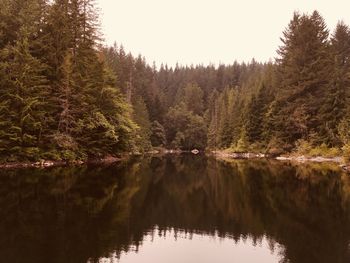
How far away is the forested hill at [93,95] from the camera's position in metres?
38.4

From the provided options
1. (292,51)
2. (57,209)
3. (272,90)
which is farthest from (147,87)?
(57,209)

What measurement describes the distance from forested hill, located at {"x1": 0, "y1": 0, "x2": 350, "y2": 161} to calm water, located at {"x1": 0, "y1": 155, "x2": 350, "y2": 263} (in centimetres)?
1443

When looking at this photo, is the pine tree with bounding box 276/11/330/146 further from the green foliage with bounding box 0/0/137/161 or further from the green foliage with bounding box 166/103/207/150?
the green foliage with bounding box 166/103/207/150

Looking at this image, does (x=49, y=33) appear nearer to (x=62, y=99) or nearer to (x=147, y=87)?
(x=62, y=99)

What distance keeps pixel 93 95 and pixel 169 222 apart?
34.5 meters

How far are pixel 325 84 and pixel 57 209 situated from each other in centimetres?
5479

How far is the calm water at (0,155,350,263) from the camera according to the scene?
1182 cm

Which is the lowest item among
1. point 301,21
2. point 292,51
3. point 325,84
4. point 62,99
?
point 62,99

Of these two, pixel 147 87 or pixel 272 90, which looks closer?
pixel 272 90

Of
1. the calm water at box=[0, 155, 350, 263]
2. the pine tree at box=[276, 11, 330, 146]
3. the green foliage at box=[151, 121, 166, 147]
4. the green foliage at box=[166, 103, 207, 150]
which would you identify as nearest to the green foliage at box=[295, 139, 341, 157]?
the pine tree at box=[276, 11, 330, 146]

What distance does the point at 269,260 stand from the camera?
11656mm

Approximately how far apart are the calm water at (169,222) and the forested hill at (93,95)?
568 inches

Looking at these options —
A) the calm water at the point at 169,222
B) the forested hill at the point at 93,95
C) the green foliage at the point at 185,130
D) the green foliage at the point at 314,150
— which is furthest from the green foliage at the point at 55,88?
the green foliage at the point at 185,130

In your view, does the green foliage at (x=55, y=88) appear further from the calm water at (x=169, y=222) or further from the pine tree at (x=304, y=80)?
the pine tree at (x=304, y=80)
